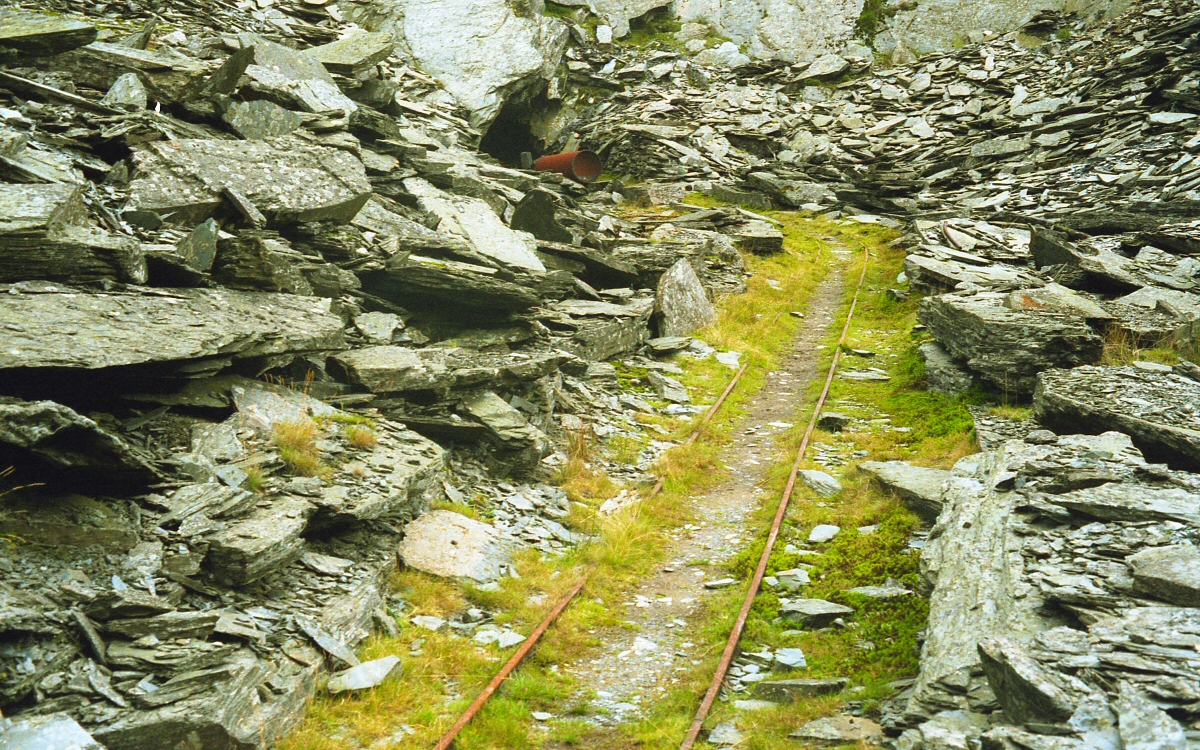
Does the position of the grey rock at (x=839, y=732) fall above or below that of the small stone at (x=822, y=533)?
above

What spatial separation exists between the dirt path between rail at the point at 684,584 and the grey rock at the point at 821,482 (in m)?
0.57

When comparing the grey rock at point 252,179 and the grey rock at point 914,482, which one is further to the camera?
the grey rock at point 252,179

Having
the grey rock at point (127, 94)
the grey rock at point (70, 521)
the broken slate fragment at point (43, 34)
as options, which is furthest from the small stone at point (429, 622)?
the broken slate fragment at point (43, 34)

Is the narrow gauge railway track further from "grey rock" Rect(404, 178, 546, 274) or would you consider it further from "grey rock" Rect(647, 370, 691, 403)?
"grey rock" Rect(404, 178, 546, 274)

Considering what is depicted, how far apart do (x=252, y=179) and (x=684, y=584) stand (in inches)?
280

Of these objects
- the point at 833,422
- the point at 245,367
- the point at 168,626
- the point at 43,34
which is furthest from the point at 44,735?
the point at 833,422

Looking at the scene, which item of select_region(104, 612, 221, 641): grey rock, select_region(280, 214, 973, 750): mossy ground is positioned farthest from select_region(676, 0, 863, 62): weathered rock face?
select_region(104, 612, 221, 641): grey rock

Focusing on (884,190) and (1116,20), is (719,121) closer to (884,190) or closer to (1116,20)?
(884,190)

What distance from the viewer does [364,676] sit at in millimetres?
6109

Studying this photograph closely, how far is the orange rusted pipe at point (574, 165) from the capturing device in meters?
24.0

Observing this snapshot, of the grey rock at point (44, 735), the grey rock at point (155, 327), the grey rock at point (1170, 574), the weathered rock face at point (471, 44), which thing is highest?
the weathered rock face at point (471, 44)

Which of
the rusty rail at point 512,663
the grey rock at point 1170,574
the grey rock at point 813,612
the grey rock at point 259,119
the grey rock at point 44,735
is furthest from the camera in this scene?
the grey rock at point 259,119

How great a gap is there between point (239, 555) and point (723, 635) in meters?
4.05

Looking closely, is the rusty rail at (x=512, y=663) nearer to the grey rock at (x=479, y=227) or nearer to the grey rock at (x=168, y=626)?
the grey rock at (x=168, y=626)
